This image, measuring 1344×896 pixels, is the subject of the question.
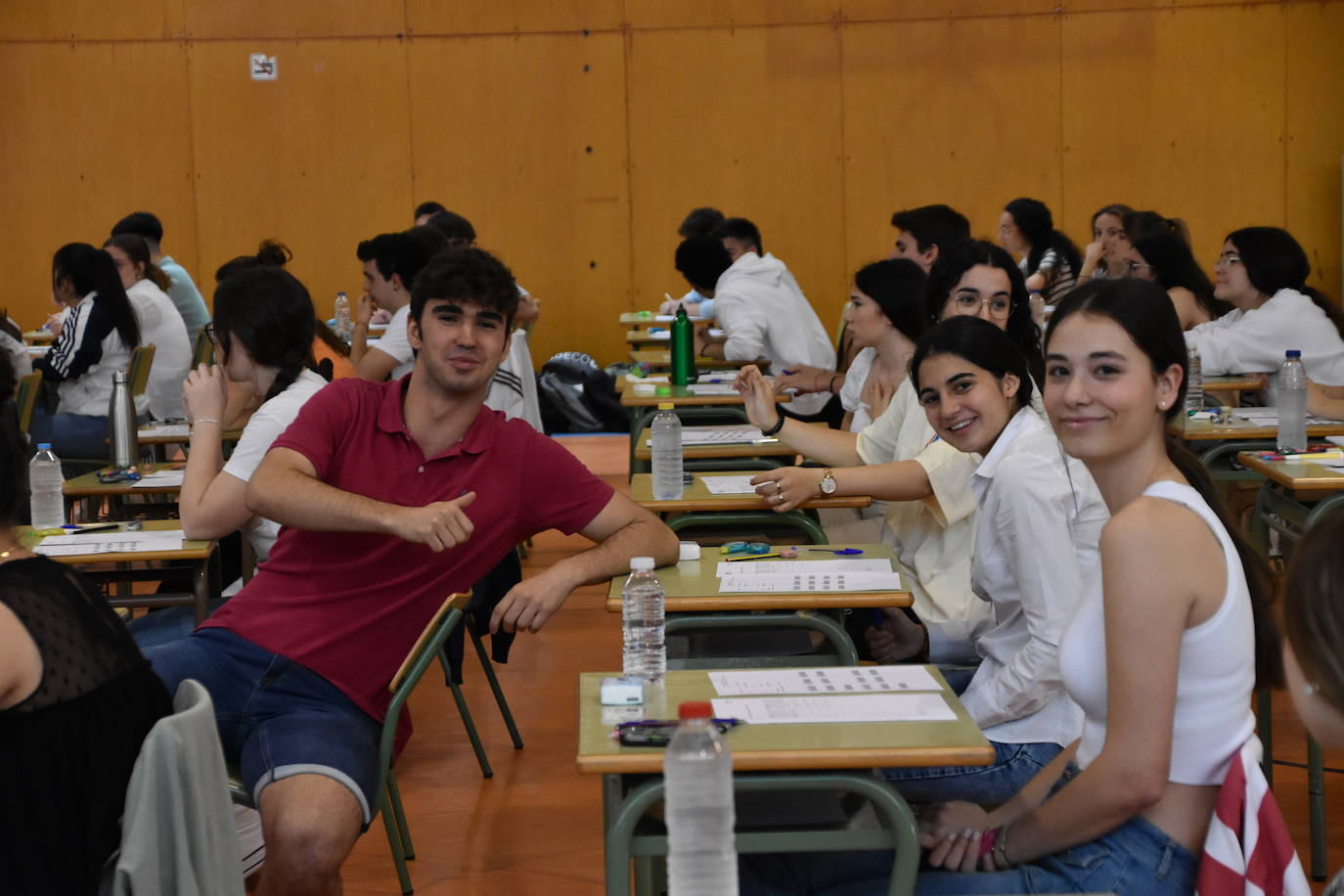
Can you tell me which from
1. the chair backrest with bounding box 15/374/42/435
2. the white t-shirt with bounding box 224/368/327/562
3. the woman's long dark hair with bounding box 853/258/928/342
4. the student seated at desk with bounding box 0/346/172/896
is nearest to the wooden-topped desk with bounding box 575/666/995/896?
the student seated at desk with bounding box 0/346/172/896

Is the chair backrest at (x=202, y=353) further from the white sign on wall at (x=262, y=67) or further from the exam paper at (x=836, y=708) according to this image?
the exam paper at (x=836, y=708)

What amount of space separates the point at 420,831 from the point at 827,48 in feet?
26.5

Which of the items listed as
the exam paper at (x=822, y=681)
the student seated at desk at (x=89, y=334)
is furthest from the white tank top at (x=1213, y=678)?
the student seated at desk at (x=89, y=334)

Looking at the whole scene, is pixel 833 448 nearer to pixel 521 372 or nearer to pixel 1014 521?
pixel 1014 521

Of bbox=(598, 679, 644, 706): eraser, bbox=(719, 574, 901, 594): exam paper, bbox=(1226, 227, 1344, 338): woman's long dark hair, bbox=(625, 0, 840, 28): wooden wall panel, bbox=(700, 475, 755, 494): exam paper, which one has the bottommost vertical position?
bbox=(598, 679, 644, 706): eraser

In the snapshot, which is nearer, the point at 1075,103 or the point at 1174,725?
the point at 1174,725

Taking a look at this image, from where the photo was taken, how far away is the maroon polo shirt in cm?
268

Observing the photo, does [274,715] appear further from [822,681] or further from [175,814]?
[822,681]

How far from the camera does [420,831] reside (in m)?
3.50

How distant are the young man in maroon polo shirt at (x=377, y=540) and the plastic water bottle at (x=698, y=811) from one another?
3.28 ft

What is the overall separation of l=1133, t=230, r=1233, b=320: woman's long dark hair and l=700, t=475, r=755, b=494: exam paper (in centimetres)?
326

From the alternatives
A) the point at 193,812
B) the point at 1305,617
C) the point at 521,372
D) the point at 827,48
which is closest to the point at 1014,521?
the point at 1305,617

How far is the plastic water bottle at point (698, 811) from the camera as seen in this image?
4.80 feet

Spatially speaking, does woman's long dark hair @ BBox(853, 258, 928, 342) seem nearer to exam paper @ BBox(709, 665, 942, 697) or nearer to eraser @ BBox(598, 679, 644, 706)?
exam paper @ BBox(709, 665, 942, 697)
